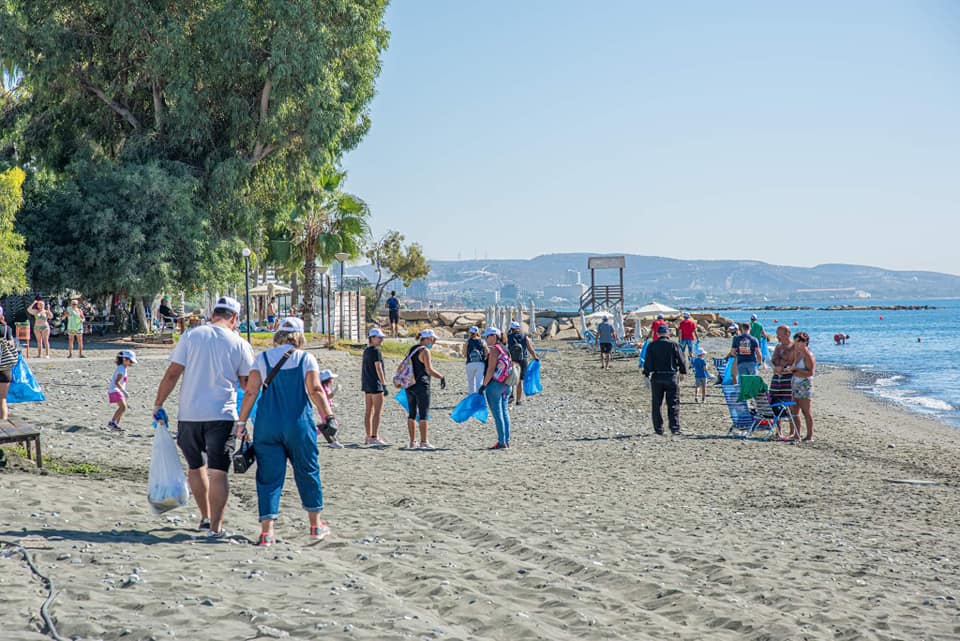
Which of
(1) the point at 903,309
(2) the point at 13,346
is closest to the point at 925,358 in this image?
(2) the point at 13,346

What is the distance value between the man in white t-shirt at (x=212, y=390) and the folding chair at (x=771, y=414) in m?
9.78

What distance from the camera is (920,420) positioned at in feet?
73.0

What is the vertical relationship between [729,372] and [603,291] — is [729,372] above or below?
below

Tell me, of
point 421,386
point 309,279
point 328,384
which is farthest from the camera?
point 309,279

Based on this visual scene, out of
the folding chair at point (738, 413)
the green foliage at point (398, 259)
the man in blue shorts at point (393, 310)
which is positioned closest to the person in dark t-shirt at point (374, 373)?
the folding chair at point (738, 413)

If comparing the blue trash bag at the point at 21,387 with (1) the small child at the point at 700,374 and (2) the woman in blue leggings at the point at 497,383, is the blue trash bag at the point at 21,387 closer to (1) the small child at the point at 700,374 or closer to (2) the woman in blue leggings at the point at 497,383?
(2) the woman in blue leggings at the point at 497,383

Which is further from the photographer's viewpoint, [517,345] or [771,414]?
[517,345]

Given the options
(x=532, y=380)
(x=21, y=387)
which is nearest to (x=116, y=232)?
(x=532, y=380)

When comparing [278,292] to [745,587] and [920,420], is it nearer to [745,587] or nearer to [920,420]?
[920,420]

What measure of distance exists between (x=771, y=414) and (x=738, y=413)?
61cm

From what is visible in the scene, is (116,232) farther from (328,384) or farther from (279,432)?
(279,432)

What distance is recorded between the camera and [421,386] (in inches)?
507

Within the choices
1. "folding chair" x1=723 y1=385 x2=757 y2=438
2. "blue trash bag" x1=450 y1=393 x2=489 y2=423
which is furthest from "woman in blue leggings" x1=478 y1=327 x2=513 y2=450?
"folding chair" x1=723 y1=385 x2=757 y2=438

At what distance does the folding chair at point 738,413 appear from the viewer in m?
15.2
